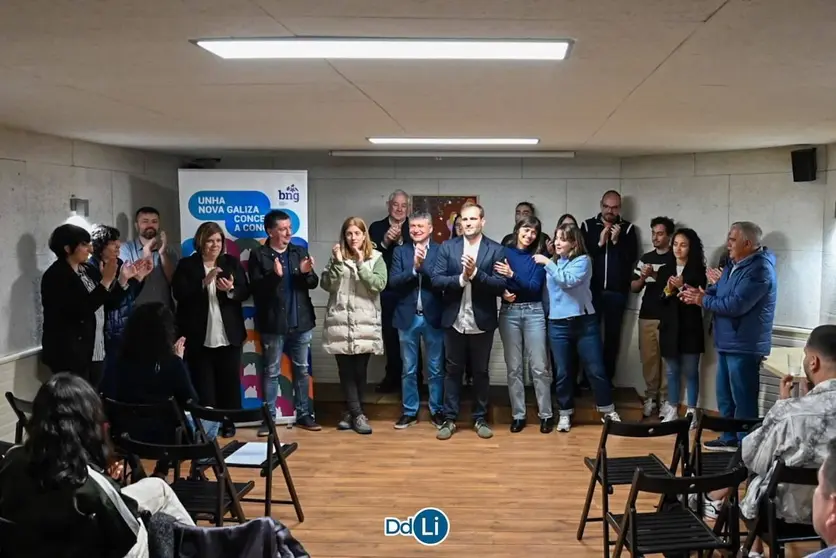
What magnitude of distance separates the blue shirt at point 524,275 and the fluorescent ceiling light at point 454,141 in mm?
852

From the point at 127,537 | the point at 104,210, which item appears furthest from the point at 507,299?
the point at 127,537

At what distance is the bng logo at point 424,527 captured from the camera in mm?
4004

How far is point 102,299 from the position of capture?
477 centimetres

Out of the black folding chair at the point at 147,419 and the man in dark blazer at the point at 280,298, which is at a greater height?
the man in dark blazer at the point at 280,298

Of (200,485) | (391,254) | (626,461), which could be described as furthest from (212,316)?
(626,461)

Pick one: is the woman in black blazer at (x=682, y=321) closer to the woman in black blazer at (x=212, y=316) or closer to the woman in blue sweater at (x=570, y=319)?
the woman in blue sweater at (x=570, y=319)

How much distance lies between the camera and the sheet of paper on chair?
3.96m

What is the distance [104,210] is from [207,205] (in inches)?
35.8

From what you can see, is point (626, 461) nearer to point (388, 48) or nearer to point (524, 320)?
point (524, 320)

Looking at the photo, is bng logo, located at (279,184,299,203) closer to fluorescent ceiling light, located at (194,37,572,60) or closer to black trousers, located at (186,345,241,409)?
black trousers, located at (186,345,241,409)

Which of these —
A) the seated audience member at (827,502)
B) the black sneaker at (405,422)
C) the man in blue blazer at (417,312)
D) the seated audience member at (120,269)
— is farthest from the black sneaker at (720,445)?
the seated audience member at (120,269)

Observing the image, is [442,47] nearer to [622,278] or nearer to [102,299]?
[102,299]

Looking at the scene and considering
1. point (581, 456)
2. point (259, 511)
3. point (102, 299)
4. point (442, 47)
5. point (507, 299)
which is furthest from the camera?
point (507, 299)

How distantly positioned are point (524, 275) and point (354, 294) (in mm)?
1318
